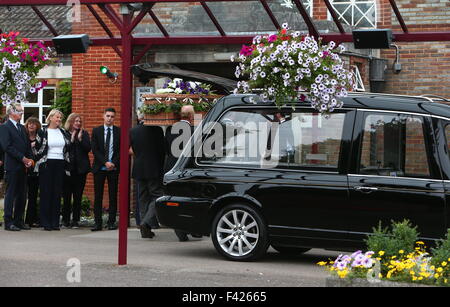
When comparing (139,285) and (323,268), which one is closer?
(139,285)

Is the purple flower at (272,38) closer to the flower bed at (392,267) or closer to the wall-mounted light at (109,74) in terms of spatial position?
the flower bed at (392,267)

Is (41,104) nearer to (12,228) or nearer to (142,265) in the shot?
(12,228)

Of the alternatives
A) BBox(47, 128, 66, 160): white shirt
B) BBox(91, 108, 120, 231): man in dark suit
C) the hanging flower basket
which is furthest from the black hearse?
BBox(47, 128, 66, 160): white shirt

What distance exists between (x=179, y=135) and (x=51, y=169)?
9.14 ft

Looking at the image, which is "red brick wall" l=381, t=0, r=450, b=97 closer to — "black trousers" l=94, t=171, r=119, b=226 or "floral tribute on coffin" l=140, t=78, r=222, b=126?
"floral tribute on coffin" l=140, t=78, r=222, b=126

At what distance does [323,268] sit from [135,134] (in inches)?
182

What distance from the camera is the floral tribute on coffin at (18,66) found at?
1238 centimetres

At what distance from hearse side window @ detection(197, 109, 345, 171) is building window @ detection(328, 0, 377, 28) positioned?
719 cm

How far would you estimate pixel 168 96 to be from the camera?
14.2 m

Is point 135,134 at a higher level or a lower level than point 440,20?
lower
